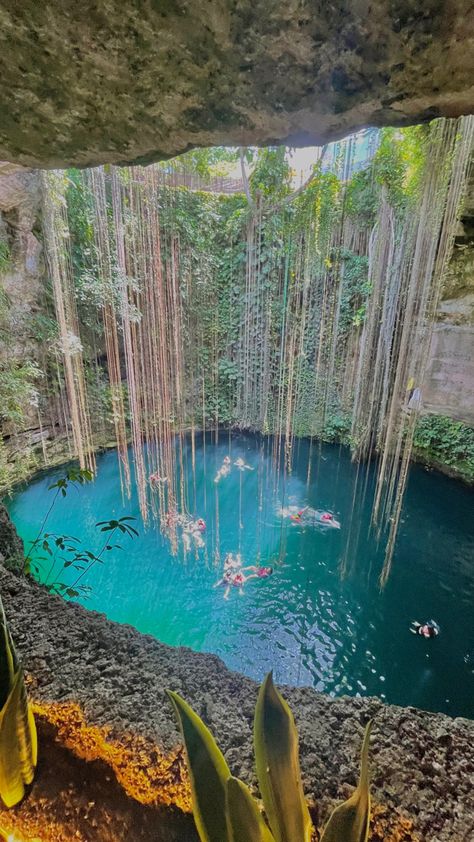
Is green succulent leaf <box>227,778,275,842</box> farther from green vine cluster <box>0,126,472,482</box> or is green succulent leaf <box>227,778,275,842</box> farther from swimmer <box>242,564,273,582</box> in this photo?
green vine cluster <box>0,126,472,482</box>

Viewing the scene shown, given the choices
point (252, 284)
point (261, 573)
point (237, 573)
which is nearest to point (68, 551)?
point (237, 573)

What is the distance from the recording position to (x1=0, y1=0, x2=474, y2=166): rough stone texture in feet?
1.28

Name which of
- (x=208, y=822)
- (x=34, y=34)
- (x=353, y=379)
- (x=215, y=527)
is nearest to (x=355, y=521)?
(x=215, y=527)

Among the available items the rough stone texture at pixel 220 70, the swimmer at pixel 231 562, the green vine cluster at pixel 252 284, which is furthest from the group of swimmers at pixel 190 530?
the rough stone texture at pixel 220 70

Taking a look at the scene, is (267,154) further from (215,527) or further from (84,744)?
(84,744)

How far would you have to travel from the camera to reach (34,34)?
0.40 meters

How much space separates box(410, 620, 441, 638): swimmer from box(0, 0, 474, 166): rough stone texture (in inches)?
124

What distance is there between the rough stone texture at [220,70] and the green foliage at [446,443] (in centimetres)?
476

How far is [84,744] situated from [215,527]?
3.44 meters

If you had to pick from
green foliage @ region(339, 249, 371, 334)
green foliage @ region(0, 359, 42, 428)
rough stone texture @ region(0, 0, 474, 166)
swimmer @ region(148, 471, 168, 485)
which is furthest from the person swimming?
rough stone texture @ region(0, 0, 474, 166)

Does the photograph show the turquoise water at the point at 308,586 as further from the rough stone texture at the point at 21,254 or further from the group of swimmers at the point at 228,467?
the rough stone texture at the point at 21,254

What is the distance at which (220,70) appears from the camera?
45cm

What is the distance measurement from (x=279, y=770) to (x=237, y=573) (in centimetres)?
286

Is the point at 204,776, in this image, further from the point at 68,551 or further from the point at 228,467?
the point at 228,467
